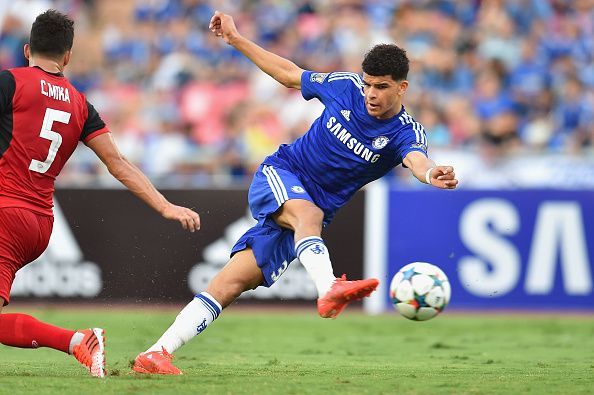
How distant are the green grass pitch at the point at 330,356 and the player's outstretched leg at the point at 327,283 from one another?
541 mm

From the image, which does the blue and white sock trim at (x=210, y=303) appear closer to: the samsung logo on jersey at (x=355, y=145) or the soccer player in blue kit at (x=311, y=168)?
the soccer player in blue kit at (x=311, y=168)

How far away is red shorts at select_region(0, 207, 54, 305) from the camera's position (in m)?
7.46

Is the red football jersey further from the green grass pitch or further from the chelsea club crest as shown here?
the chelsea club crest

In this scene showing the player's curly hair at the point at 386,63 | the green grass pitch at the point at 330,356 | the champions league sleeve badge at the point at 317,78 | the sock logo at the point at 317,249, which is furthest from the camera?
the champions league sleeve badge at the point at 317,78

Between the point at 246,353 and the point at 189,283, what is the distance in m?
4.79

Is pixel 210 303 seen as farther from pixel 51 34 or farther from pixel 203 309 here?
pixel 51 34

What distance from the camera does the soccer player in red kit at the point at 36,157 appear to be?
294 inches

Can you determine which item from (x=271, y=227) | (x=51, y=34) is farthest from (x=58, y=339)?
(x=51, y=34)

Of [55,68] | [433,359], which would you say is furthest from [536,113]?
[55,68]

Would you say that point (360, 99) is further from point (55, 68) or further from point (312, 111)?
point (312, 111)

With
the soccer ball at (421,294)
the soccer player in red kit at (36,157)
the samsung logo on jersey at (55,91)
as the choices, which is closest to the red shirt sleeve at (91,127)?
the soccer player in red kit at (36,157)

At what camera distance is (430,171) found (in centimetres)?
759

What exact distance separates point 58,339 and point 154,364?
0.71 meters

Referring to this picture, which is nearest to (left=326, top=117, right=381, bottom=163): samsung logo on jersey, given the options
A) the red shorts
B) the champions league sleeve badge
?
the champions league sleeve badge
